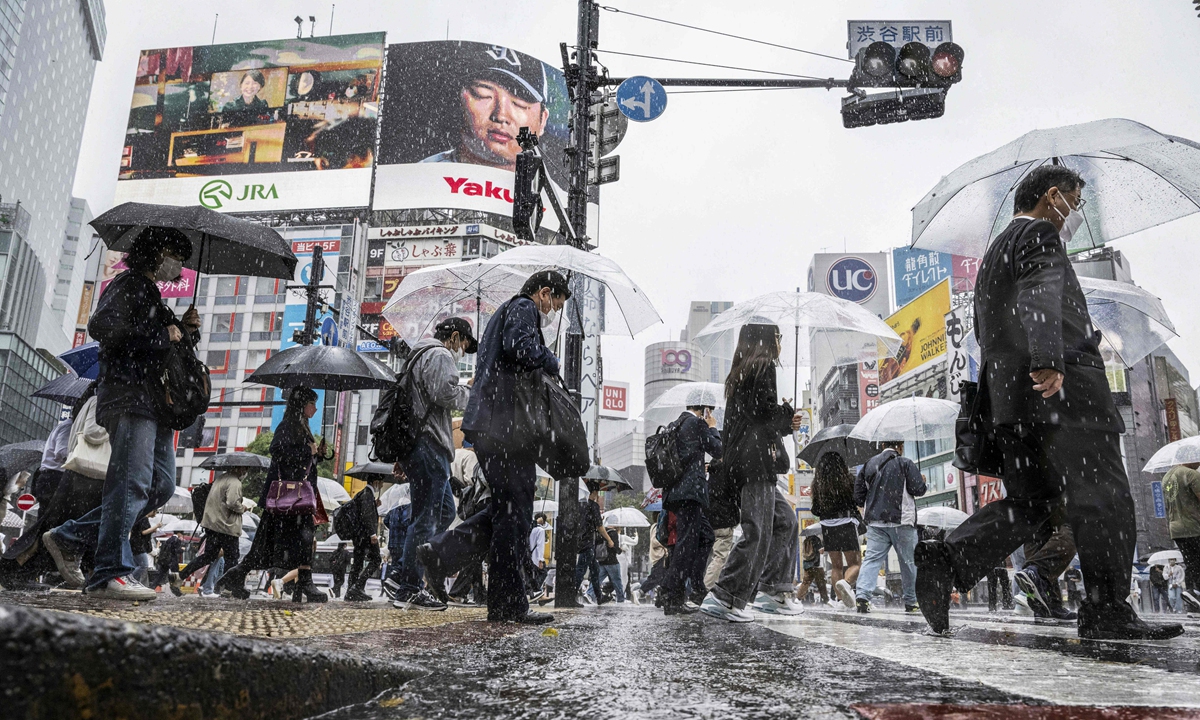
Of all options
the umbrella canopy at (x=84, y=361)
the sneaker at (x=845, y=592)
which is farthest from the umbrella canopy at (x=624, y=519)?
the umbrella canopy at (x=84, y=361)

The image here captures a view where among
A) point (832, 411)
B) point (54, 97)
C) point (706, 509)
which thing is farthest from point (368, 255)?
point (54, 97)

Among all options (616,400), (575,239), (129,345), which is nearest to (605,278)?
Answer: (575,239)

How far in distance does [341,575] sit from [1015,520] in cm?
905

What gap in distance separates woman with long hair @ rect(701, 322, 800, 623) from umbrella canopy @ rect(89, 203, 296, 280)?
9.28 feet

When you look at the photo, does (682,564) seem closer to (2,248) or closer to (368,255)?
(368,255)

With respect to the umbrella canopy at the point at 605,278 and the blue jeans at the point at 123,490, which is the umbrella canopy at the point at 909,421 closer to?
the umbrella canopy at the point at 605,278

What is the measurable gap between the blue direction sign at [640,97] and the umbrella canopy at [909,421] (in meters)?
Result: 4.48

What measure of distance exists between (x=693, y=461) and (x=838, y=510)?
288cm

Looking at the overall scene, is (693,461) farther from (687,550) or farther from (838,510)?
(838,510)

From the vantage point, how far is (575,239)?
7.67 meters

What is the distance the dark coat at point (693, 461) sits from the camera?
621cm

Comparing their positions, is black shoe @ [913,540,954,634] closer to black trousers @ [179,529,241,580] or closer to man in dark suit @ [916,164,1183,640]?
man in dark suit @ [916,164,1183,640]

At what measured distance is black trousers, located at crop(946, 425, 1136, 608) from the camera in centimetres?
302

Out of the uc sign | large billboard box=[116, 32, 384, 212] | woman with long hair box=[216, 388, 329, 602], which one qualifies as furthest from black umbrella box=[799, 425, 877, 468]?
the uc sign
